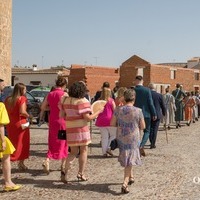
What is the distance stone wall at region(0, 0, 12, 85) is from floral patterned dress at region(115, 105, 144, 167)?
18140mm

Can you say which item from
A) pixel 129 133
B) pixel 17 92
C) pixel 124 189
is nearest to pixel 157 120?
pixel 17 92

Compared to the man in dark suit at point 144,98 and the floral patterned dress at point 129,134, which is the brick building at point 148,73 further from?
the floral patterned dress at point 129,134

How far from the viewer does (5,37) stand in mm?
24656

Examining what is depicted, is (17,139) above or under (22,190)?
above

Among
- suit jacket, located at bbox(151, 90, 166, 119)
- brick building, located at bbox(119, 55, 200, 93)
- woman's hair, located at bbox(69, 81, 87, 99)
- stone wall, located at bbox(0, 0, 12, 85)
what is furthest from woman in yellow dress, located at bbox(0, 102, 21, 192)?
brick building, located at bbox(119, 55, 200, 93)

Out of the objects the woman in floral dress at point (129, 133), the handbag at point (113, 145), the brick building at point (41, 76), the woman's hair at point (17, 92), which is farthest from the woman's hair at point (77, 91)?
the brick building at point (41, 76)

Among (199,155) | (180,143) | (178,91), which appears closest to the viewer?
(199,155)

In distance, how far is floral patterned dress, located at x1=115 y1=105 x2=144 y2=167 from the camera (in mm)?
6934

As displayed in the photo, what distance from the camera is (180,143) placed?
13469mm

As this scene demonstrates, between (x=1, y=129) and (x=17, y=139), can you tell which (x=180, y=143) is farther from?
(x=1, y=129)

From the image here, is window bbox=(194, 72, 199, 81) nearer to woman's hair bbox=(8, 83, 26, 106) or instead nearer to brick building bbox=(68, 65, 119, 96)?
brick building bbox=(68, 65, 119, 96)

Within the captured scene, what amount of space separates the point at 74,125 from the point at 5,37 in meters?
18.6

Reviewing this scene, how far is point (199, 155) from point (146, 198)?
480 centimetres

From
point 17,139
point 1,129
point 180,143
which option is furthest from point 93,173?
point 180,143
